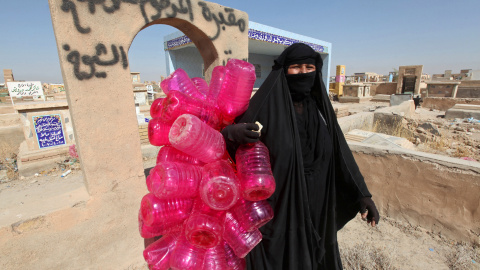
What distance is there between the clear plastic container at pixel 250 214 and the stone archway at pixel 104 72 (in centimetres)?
Result: 152

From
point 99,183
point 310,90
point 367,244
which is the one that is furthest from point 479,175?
point 99,183

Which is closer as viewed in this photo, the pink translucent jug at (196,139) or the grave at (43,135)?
the pink translucent jug at (196,139)

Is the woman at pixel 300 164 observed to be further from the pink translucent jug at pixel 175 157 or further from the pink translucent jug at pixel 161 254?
the pink translucent jug at pixel 161 254

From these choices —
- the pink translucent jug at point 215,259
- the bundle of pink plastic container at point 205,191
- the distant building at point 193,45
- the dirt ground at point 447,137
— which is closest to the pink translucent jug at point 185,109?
the bundle of pink plastic container at point 205,191

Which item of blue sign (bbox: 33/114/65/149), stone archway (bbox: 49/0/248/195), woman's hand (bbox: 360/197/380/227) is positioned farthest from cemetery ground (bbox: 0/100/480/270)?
blue sign (bbox: 33/114/65/149)

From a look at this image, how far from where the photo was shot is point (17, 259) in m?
1.96

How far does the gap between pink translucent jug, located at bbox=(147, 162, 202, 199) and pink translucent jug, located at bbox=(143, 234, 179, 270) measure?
0.46 meters

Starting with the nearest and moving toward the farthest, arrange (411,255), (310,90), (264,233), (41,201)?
(264,233) → (310,90) → (41,201) → (411,255)

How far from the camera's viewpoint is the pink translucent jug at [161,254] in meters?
1.58

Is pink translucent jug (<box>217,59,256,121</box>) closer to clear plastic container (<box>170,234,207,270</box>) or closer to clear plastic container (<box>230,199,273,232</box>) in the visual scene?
clear plastic container (<box>230,199,273,232</box>)

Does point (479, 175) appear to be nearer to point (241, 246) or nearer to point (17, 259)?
point (241, 246)

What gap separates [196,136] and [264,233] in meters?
0.77

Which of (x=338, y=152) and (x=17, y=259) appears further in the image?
(x=17, y=259)

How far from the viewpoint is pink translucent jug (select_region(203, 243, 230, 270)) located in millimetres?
1357
